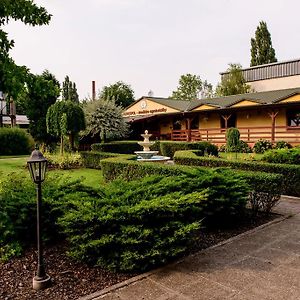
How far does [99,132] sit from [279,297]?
18864mm

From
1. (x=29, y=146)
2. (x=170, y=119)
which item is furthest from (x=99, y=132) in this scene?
(x=170, y=119)

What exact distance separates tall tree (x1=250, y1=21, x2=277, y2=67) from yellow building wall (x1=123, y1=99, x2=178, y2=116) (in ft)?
53.2

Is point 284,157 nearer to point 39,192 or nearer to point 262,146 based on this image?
point 39,192

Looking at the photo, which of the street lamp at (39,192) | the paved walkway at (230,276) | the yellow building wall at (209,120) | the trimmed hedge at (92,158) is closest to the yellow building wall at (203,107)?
the yellow building wall at (209,120)

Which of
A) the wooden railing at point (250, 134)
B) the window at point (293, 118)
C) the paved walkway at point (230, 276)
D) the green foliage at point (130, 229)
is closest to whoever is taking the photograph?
the paved walkway at point (230, 276)

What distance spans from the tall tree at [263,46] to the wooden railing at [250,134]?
714 inches

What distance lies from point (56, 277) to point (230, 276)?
203cm

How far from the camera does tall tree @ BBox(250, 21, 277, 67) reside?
38625 mm

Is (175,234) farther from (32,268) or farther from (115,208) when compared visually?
(32,268)

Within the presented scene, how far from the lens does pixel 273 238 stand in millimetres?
5191

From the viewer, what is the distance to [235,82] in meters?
33.4

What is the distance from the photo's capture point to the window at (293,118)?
71.1 feet

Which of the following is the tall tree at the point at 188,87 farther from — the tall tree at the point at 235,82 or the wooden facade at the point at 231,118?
the wooden facade at the point at 231,118

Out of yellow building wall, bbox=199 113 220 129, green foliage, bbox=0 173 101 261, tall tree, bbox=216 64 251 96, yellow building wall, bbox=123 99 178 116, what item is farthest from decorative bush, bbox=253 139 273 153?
green foliage, bbox=0 173 101 261
